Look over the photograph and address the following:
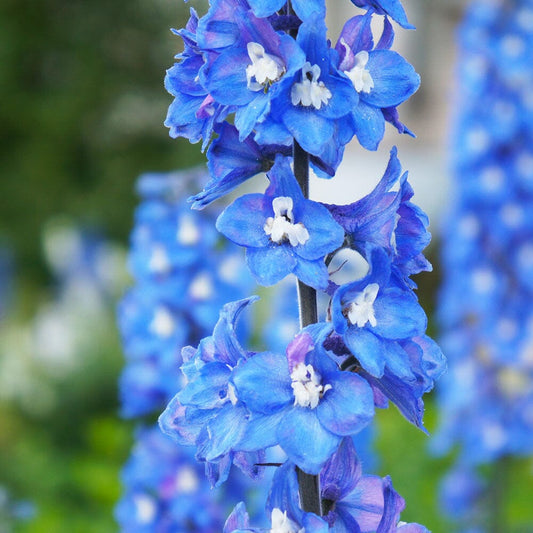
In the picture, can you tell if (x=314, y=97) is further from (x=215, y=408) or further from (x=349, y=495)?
(x=349, y=495)

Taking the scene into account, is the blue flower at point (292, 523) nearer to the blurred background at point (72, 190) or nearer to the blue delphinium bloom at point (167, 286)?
the blue delphinium bloom at point (167, 286)

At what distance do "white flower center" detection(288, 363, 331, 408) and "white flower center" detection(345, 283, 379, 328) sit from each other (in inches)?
3.7

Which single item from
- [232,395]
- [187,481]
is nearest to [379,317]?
[232,395]

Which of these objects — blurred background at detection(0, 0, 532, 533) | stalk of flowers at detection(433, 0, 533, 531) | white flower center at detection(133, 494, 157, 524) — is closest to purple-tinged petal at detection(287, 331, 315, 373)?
white flower center at detection(133, 494, 157, 524)

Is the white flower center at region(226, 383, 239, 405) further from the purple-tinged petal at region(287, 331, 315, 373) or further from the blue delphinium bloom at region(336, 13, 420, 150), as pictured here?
the blue delphinium bloom at region(336, 13, 420, 150)

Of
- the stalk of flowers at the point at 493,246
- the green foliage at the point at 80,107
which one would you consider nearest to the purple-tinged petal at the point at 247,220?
the stalk of flowers at the point at 493,246

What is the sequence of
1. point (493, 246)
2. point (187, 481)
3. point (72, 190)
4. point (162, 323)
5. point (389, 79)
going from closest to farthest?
point (389, 79)
point (187, 481)
point (162, 323)
point (493, 246)
point (72, 190)

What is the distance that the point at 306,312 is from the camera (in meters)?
1.25

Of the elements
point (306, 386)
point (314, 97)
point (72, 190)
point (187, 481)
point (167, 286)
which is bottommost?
point (72, 190)

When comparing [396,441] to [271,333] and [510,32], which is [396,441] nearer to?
[271,333]

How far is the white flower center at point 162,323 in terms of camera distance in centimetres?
306

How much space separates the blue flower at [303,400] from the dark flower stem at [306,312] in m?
0.07

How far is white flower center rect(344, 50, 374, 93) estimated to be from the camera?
1.22 m

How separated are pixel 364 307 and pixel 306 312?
89mm
